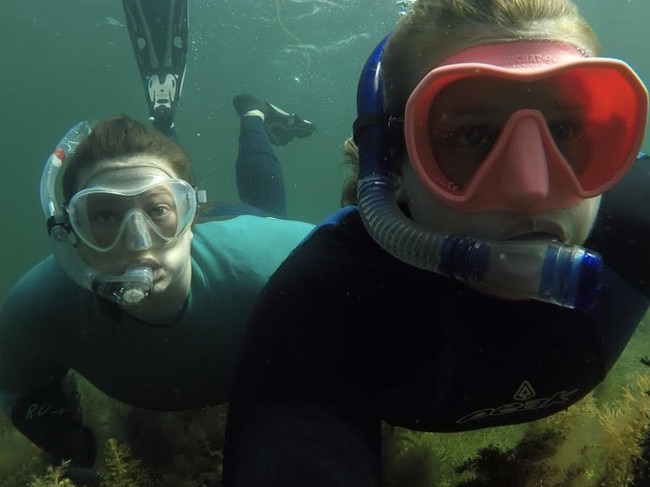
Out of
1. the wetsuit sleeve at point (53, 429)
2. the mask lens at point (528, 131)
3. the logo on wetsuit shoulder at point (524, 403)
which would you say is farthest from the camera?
the wetsuit sleeve at point (53, 429)

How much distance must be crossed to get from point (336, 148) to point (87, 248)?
266 feet

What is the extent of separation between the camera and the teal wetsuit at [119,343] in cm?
403

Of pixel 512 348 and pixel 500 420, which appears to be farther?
pixel 500 420

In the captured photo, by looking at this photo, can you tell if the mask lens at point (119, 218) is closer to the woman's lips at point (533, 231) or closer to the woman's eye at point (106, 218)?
the woman's eye at point (106, 218)

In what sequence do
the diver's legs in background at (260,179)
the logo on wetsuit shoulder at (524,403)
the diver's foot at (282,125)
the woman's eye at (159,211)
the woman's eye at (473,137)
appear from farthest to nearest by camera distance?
the diver's foot at (282,125), the diver's legs in background at (260,179), the woman's eye at (159,211), the logo on wetsuit shoulder at (524,403), the woman's eye at (473,137)

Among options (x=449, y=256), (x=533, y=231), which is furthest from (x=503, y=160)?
(x=449, y=256)

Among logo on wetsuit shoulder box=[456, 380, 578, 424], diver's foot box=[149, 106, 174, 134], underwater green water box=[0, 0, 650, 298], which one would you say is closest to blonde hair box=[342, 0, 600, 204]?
logo on wetsuit shoulder box=[456, 380, 578, 424]

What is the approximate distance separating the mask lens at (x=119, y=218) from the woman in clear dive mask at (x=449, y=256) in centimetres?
199

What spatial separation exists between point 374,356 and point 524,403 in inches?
26.7

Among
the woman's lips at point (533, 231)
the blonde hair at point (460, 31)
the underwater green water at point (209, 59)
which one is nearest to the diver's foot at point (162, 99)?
the underwater green water at point (209, 59)

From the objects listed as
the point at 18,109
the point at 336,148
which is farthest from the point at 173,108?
the point at 336,148

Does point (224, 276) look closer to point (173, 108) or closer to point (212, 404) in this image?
point (212, 404)

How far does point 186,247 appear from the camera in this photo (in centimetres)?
416

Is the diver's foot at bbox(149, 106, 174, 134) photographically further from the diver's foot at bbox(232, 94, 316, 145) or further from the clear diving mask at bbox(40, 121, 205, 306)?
the clear diving mask at bbox(40, 121, 205, 306)
